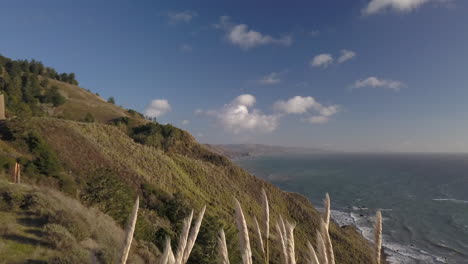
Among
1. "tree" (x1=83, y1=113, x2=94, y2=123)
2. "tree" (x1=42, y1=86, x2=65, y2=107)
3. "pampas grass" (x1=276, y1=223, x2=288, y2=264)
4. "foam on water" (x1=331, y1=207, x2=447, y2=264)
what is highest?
"tree" (x1=42, y1=86, x2=65, y2=107)

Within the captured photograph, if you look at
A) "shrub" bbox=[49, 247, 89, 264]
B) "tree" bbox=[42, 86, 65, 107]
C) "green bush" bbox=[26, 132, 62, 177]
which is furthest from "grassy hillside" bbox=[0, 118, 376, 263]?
"tree" bbox=[42, 86, 65, 107]

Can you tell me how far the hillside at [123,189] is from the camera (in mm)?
11250

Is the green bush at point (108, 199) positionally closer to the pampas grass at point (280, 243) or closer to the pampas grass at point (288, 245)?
the pampas grass at point (280, 243)

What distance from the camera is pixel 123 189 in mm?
20328

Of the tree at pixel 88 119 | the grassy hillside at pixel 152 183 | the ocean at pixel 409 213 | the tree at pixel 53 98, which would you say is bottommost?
the ocean at pixel 409 213

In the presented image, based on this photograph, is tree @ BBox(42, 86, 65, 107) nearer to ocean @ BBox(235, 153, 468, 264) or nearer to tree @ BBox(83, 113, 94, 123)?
tree @ BBox(83, 113, 94, 123)

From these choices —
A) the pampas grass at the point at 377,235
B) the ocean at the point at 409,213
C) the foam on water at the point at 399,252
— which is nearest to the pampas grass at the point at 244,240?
the pampas grass at the point at 377,235

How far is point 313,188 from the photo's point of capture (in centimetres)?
9062

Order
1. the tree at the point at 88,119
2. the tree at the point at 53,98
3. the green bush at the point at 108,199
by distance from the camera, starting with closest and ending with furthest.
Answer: the green bush at the point at 108,199 → the tree at the point at 88,119 → the tree at the point at 53,98

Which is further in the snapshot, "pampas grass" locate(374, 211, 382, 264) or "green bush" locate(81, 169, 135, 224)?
"green bush" locate(81, 169, 135, 224)

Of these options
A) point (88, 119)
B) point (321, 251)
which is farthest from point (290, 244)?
point (88, 119)

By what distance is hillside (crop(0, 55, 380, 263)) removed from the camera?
1125cm

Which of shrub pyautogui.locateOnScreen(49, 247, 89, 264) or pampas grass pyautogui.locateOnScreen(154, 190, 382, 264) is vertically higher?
pampas grass pyautogui.locateOnScreen(154, 190, 382, 264)

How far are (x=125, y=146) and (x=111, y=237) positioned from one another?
31.1 metres
